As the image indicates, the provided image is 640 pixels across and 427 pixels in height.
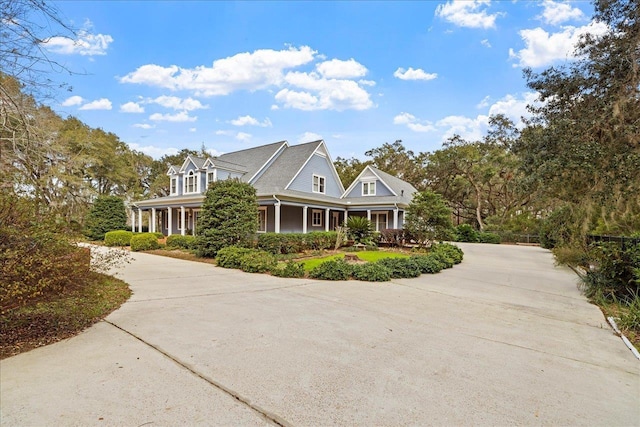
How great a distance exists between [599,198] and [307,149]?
16.4m

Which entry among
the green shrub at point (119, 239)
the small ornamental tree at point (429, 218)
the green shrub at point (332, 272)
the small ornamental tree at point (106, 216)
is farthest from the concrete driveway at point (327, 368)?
the small ornamental tree at point (106, 216)

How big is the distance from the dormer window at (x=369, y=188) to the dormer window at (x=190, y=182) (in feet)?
41.8

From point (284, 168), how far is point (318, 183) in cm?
274

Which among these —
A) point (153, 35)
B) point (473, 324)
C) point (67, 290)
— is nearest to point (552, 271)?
point (473, 324)

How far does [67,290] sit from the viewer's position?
4668 mm

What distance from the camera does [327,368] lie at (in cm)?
346

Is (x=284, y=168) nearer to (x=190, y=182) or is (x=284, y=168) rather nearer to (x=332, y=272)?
(x=190, y=182)

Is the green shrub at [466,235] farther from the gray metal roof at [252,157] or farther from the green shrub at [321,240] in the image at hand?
the gray metal roof at [252,157]

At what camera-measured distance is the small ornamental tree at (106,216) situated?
21516 mm

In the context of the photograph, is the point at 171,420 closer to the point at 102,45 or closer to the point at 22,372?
the point at 22,372

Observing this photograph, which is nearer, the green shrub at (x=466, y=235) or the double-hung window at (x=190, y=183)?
the double-hung window at (x=190, y=183)

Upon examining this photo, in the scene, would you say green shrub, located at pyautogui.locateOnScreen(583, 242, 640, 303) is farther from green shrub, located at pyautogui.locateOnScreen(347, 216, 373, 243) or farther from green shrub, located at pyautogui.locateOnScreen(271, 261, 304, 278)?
green shrub, located at pyautogui.locateOnScreen(347, 216, 373, 243)

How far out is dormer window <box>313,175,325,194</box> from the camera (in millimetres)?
21820

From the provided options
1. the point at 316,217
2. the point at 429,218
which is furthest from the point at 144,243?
the point at 429,218
